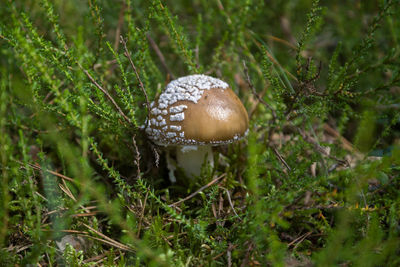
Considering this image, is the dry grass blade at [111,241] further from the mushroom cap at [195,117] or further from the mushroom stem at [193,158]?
the mushroom stem at [193,158]

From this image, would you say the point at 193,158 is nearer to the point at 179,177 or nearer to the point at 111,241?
the point at 179,177

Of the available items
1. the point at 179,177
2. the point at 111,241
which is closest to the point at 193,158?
the point at 179,177

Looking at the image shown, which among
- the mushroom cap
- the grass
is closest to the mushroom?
the mushroom cap

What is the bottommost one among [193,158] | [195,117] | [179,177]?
[179,177]

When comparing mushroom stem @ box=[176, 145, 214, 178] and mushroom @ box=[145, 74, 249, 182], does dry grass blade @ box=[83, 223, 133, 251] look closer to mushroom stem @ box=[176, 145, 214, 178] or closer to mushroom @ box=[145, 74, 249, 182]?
mushroom @ box=[145, 74, 249, 182]

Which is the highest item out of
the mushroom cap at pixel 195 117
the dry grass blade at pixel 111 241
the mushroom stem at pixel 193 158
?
the mushroom cap at pixel 195 117

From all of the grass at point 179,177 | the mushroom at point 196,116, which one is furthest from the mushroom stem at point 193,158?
the mushroom at point 196,116
